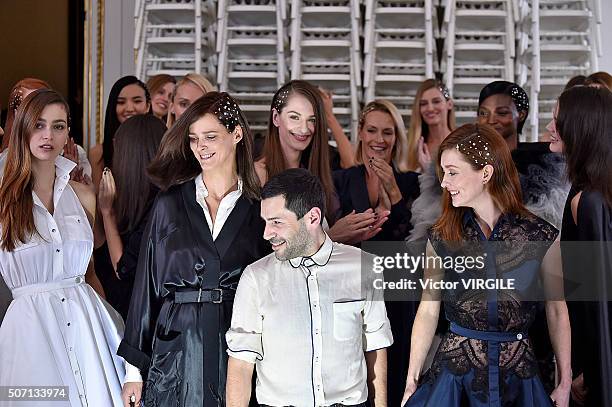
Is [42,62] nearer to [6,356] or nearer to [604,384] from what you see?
[6,356]

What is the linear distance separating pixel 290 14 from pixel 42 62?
1.58m

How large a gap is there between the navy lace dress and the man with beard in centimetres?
22

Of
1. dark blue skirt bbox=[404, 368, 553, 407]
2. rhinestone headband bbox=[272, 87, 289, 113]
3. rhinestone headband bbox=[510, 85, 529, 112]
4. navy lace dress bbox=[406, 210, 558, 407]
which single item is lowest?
dark blue skirt bbox=[404, 368, 553, 407]

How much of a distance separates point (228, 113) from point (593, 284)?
1394 millimetres

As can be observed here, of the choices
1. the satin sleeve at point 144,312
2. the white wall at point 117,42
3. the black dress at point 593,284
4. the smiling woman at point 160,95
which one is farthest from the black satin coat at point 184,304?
the white wall at point 117,42

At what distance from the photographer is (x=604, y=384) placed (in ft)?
10.3

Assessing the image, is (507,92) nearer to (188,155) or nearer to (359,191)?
(359,191)

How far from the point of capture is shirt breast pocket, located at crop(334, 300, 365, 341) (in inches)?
108

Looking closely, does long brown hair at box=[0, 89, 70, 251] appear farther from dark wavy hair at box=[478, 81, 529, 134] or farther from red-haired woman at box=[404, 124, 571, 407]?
dark wavy hair at box=[478, 81, 529, 134]

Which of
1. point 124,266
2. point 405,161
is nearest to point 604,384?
point 405,161

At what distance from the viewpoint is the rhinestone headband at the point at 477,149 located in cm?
293

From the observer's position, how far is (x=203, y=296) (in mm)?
2889

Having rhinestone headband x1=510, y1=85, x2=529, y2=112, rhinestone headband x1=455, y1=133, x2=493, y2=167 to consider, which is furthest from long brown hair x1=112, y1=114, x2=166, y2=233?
rhinestone headband x1=510, y1=85, x2=529, y2=112

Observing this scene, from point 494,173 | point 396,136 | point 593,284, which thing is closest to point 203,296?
point 494,173
